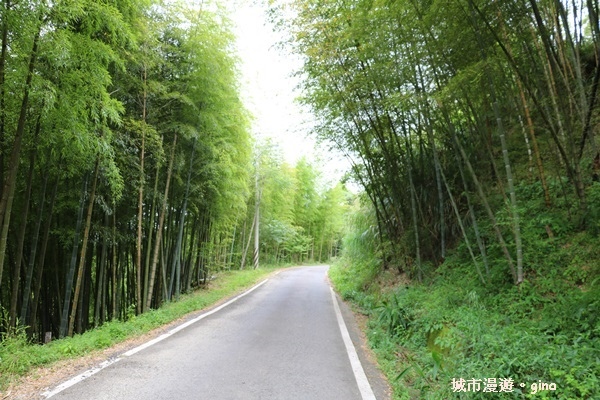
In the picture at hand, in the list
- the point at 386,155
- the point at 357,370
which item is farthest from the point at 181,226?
the point at 357,370

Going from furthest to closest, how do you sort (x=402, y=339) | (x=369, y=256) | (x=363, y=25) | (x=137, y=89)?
(x=369, y=256) → (x=137, y=89) → (x=363, y=25) → (x=402, y=339)

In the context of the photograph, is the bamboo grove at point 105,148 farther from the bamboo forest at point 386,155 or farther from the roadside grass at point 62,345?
the roadside grass at point 62,345

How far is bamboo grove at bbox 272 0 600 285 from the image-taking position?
4086 millimetres

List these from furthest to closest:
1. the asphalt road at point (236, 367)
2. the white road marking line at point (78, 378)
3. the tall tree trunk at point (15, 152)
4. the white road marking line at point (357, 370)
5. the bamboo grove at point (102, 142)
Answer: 1. the bamboo grove at point (102, 142)
2. the tall tree trunk at point (15, 152)
3. the white road marking line at point (357, 370)
4. the asphalt road at point (236, 367)
5. the white road marking line at point (78, 378)

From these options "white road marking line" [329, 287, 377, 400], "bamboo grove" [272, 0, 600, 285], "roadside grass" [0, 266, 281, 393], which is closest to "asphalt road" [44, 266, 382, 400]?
"white road marking line" [329, 287, 377, 400]

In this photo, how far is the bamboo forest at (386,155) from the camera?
10.9ft

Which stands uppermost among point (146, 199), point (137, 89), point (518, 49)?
point (518, 49)

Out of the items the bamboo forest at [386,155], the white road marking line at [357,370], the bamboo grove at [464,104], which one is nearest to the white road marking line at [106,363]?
the bamboo forest at [386,155]

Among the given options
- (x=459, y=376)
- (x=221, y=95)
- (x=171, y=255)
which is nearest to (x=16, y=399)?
(x=459, y=376)

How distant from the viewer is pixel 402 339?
4637 millimetres

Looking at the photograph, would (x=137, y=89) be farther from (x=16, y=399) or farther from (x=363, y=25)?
(x=16, y=399)

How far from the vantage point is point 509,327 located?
11.0ft

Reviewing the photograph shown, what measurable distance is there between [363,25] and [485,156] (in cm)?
339

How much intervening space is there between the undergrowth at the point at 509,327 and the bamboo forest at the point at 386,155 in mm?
23
